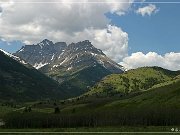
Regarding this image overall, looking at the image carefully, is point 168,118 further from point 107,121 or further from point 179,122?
point 107,121

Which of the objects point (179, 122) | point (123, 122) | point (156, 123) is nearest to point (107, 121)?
point (123, 122)

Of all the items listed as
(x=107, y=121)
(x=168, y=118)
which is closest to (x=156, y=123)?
(x=168, y=118)

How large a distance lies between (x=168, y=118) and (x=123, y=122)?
25.1 meters

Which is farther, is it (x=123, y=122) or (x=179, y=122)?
(x=123, y=122)

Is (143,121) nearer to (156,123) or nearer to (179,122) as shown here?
(156,123)

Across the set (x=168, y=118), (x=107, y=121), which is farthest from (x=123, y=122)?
(x=168, y=118)

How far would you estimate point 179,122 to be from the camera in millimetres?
186500

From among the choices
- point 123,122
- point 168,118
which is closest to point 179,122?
point 168,118

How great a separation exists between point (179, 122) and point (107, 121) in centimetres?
3963

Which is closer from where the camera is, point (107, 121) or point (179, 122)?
point (179, 122)

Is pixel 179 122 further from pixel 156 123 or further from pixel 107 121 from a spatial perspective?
pixel 107 121

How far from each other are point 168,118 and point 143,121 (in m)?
13.9

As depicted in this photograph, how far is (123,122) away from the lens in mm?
199125

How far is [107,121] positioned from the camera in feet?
654
